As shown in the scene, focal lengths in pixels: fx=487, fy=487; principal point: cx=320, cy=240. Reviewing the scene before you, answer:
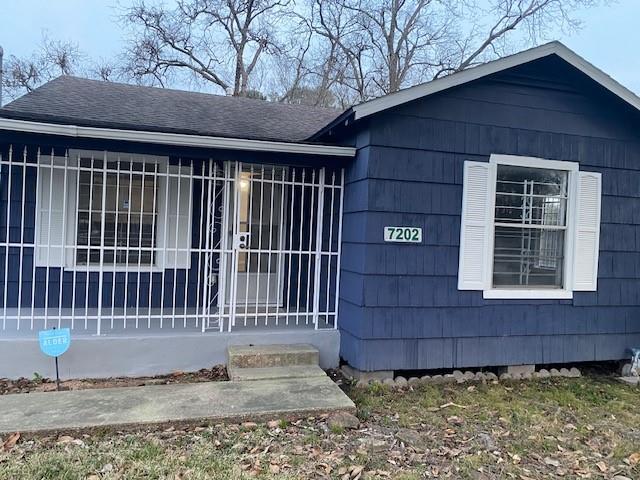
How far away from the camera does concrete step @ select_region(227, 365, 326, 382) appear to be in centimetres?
410

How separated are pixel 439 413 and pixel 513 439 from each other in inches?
24.1

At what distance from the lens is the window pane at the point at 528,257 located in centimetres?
477

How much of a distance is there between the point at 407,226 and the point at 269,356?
1.72m

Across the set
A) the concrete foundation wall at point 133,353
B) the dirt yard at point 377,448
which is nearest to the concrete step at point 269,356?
the concrete foundation wall at point 133,353

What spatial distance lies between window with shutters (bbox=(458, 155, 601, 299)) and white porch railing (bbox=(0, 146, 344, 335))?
Answer: 1332 millimetres

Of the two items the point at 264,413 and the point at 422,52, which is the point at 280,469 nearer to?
the point at 264,413

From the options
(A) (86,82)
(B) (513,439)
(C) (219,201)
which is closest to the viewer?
(B) (513,439)

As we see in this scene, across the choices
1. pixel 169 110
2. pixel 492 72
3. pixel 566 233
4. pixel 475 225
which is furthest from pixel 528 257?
pixel 169 110

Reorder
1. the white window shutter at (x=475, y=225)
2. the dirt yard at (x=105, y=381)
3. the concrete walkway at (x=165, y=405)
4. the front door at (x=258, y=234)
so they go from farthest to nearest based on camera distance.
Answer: the front door at (x=258, y=234), the white window shutter at (x=475, y=225), the dirt yard at (x=105, y=381), the concrete walkway at (x=165, y=405)

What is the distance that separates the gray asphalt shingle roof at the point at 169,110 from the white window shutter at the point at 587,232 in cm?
301

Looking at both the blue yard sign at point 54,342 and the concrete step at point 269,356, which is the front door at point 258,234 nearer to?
the concrete step at point 269,356

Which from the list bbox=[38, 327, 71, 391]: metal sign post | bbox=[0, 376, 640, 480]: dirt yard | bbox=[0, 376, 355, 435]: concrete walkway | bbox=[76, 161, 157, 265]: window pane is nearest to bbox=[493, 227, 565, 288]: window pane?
bbox=[0, 376, 640, 480]: dirt yard

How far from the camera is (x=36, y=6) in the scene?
62.4 feet

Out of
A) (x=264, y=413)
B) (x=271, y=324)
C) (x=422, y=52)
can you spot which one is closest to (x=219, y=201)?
(x=271, y=324)
